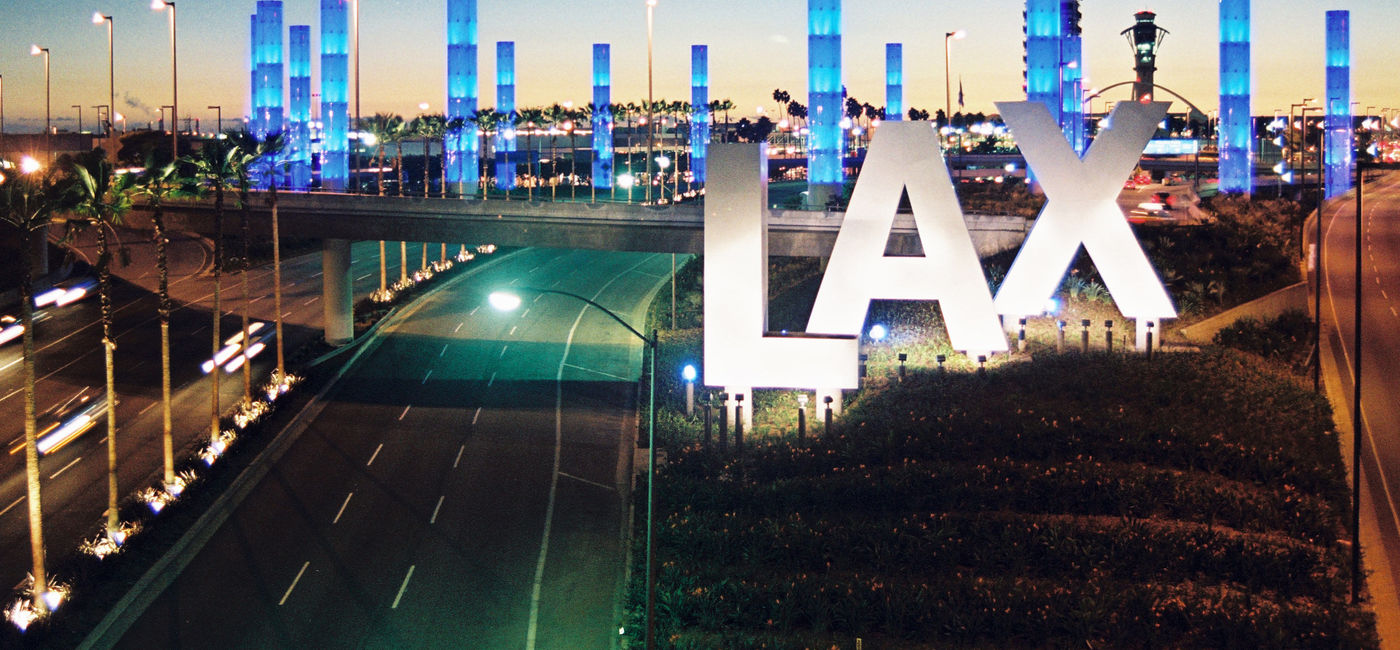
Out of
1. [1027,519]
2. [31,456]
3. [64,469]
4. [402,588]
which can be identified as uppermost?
[31,456]

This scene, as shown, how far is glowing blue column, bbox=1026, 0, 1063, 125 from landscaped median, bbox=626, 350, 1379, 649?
37490mm

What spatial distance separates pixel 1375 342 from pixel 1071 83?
40466 millimetres

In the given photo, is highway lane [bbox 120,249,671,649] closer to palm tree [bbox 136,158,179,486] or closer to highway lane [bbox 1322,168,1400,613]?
palm tree [bbox 136,158,179,486]

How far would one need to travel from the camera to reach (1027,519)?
29922mm

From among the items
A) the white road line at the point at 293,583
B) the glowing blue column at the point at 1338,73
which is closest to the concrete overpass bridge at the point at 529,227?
the white road line at the point at 293,583

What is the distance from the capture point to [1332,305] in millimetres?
51031

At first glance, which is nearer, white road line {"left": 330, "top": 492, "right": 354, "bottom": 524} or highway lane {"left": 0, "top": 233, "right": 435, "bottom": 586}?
white road line {"left": 330, "top": 492, "right": 354, "bottom": 524}

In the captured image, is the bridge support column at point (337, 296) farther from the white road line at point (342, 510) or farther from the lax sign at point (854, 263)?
the lax sign at point (854, 263)

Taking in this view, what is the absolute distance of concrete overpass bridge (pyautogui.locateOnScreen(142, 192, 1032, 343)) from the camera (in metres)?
50.4

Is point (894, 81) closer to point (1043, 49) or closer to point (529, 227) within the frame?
point (1043, 49)

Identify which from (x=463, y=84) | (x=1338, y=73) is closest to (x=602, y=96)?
(x=463, y=84)

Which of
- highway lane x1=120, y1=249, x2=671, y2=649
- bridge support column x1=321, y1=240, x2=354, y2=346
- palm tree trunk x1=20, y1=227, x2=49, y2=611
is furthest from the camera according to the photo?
bridge support column x1=321, y1=240, x2=354, y2=346

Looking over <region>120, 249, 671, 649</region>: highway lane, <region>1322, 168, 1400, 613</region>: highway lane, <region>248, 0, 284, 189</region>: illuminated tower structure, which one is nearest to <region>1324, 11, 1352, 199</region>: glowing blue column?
<region>1322, 168, 1400, 613</region>: highway lane

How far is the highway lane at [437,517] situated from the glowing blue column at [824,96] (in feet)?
94.3
